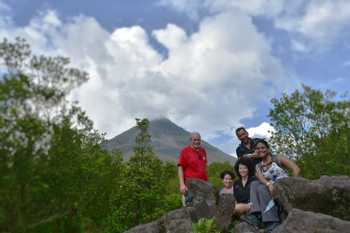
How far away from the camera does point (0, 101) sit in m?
19.7

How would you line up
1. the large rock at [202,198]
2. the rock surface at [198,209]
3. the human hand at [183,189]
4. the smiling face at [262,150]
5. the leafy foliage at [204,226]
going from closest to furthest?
1. the leafy foliage at [204,226]
2. the smiling face at [262,150]
3. the rock surface at [198,209]
4. the human hand at [183,189]
5. the large rock at [202,198]

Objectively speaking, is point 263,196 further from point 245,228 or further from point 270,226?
point 245,228

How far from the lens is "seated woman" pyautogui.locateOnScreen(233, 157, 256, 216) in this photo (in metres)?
12.9

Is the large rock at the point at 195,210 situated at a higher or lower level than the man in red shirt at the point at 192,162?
lower

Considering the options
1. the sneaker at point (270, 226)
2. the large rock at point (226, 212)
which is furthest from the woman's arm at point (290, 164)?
the large rock at point (226, 212)

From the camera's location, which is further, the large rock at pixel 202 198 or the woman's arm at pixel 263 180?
the large rock at pixel 202 198

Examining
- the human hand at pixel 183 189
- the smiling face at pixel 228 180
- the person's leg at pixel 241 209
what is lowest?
the person's leg at pixel 241 209

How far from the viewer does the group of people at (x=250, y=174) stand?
12375 mm

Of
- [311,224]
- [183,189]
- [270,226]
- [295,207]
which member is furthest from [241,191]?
[311,224]

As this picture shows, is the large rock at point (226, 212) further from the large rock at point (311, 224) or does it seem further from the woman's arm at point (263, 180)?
the large rock at point (311, 224)

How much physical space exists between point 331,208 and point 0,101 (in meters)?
13.7

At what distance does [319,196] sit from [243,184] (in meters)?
2.04

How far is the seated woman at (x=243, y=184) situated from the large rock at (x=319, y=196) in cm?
90

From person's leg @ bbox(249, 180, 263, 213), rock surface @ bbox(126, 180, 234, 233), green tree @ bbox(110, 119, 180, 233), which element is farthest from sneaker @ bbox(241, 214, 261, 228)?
green tree @ bbox(110, 119, 180, 233)
